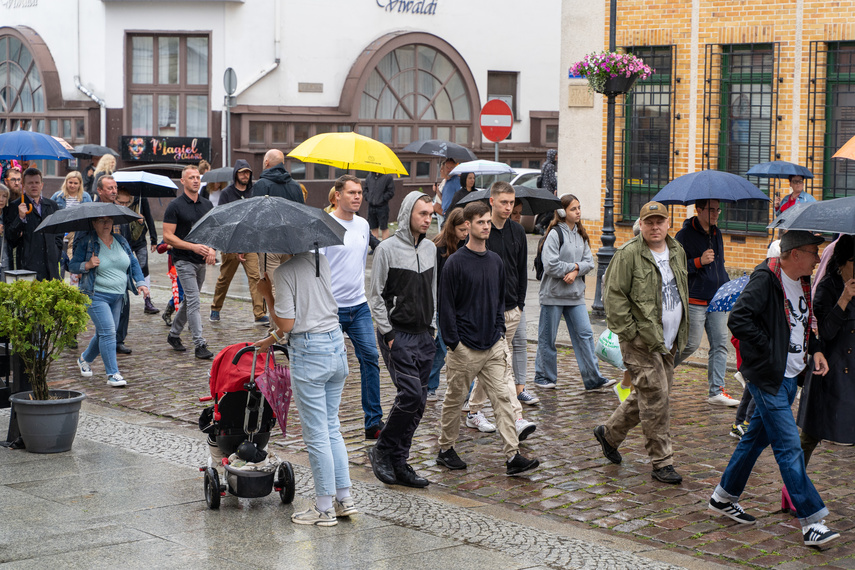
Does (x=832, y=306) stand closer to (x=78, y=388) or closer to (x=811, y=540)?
(x=811, y=540)

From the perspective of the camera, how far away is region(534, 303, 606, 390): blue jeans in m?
10.3

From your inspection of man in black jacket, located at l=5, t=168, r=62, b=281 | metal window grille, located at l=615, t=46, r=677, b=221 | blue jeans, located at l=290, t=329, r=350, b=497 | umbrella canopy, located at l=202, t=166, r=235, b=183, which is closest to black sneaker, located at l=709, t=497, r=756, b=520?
blue jeans, located at l=290, t=329, r=350, b=497

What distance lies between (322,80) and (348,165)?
64.1 ft

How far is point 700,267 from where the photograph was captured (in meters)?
9.68

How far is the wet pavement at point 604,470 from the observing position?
6367 millimetres

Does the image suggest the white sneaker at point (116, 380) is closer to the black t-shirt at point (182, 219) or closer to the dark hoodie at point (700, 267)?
the black t-shirt at point (182, 219)

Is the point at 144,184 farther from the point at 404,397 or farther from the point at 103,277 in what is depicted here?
the point at 404,397

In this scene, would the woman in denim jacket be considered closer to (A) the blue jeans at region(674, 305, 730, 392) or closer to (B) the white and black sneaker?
(A) the blue jeans at region(674, 305, 730, 392)

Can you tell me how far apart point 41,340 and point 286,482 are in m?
2.57

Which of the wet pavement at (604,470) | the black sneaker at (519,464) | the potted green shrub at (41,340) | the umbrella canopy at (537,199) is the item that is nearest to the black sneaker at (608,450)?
the wet pavement at (604,470)

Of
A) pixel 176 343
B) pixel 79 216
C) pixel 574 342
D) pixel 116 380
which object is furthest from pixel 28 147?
pixel 574 342

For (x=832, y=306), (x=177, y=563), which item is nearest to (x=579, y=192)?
(x=832, y=306)

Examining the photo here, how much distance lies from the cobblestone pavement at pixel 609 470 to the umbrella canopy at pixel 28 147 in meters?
4.62

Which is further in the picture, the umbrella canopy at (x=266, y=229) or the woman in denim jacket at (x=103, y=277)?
the woman in denim jacket at (x=103, y=277)
